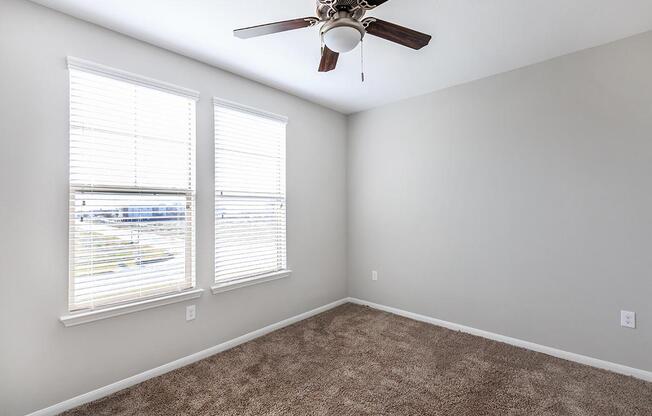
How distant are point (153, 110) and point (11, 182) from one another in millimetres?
987

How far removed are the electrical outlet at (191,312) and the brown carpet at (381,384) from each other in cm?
38

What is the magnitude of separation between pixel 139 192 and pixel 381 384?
90.6 inches

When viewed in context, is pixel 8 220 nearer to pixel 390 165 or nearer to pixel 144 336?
pixel 144 336

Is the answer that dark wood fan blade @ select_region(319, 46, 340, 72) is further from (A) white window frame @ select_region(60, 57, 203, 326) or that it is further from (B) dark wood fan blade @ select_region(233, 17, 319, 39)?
(A) white window frame @ select_region(60, 57, 203, 326)

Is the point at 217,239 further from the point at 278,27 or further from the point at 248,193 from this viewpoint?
the point at 278,27

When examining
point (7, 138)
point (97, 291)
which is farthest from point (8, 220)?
point (97, 291)

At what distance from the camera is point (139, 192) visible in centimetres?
232

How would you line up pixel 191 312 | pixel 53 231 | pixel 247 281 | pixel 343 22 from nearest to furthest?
pixel 343 22, pixel 53 231, pixel 191 312, pixel 247 281

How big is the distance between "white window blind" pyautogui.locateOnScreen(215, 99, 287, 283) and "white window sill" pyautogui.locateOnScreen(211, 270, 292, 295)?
0.04 meters

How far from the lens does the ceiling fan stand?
1545 millimetres

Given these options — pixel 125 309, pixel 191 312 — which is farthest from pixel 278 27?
pixel 191 312

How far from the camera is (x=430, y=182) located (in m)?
3.44

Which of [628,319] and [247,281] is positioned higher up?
[247,281]

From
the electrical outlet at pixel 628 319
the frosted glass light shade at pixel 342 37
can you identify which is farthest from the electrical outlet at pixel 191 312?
the electrical outlet at pixel 628 319
